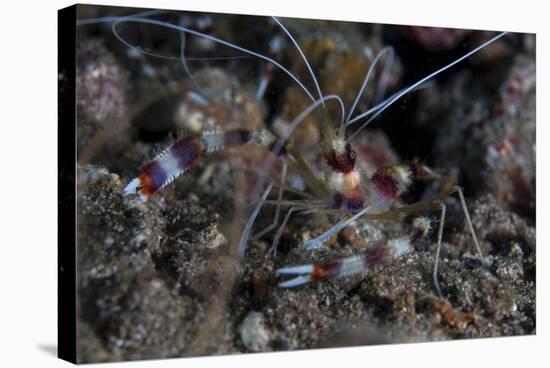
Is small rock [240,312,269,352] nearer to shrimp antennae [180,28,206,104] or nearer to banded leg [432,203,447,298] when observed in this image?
banded leg [432,203,447,298]

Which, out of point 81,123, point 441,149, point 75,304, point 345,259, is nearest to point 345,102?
point 441,149

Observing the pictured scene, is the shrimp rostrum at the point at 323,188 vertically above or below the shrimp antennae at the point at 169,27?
below

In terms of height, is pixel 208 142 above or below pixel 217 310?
above

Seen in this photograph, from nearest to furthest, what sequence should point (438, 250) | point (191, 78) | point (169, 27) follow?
point (438, 250) → point (169, 27) → point (191, 78)

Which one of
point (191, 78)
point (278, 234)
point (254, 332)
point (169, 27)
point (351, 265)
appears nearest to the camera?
point (254, 332)

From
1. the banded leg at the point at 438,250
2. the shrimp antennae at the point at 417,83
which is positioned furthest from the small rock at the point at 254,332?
the shrimp antennae at the point at 417,83

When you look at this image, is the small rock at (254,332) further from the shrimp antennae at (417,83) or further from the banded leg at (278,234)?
the shrimp antennae at (417,83)

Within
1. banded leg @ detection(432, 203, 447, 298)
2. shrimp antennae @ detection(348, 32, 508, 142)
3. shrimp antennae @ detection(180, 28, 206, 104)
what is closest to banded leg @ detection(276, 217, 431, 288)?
banded leg @ detection(432, 203, 447, 298)

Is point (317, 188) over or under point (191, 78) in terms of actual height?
under

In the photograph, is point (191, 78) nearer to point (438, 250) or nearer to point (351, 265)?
point (351, 265)

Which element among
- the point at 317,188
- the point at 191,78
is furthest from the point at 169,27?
the point at 317,188

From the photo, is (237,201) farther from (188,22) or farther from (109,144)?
(188,22)
